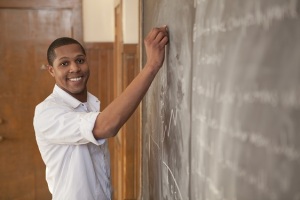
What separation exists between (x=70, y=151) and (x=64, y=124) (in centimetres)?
23

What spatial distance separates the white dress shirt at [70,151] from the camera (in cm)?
133

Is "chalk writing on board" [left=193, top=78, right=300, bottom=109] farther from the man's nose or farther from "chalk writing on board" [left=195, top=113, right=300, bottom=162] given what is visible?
the man's nose

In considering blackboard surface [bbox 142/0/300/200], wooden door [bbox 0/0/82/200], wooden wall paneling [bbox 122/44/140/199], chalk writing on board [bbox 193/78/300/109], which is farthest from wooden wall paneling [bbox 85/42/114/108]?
chalk writing on board [bbox 193/78/300/109]

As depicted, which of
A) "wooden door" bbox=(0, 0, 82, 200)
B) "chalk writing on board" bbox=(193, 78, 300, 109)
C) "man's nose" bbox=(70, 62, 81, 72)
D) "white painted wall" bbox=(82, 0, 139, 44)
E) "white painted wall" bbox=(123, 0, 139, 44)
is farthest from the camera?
"white painted wall" bbox=(82, 0, 139, 44)

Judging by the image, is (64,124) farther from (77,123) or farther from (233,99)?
(233,99)

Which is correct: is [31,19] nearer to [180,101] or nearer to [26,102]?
[26,102]

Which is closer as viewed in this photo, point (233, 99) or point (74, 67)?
point (233, 99)

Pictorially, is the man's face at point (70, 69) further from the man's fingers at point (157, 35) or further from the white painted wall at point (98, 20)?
the white painted wall at point (98, 20)

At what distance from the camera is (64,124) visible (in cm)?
133

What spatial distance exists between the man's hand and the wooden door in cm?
242

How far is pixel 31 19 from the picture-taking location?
3.42 metres

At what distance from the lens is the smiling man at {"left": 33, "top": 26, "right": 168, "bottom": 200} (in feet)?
3.95

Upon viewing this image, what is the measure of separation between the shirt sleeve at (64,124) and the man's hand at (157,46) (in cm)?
26

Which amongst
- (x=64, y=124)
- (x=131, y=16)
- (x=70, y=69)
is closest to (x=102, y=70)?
(x=131, y=16)
